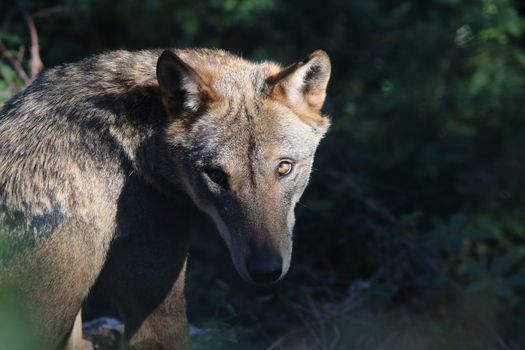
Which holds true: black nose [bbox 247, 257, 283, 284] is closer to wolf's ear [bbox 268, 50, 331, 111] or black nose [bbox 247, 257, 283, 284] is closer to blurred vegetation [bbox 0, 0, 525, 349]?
blurred vegetation [bbox 0, 0, 525, 349]

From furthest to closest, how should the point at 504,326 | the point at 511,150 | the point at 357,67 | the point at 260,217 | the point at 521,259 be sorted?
the point at 357,67 < the point at 511,150 < the point at 521,259 < the point at 504,326 < the point at 260,217

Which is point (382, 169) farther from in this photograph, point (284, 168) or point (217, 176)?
point (217, 176)

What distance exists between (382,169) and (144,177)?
3399 millimetres

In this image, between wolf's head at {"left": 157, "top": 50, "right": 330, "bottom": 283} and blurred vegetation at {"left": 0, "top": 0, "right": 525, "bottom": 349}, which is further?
blurred vegetation at {"left": 0, "top": 0, "right": 525, "bottom": 349}

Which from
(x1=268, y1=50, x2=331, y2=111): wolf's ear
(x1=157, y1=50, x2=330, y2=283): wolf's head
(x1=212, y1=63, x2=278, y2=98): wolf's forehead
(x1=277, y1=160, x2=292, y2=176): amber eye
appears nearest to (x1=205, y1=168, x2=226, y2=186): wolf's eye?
(x1=157, y1=50, x2=330, y2=283): wolf's head

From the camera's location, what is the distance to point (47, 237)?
4.25 m

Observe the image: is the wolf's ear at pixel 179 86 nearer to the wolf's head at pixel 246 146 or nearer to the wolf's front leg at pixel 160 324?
the wolf's head at pixel 246 146

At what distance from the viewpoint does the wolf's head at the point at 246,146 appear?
425cm

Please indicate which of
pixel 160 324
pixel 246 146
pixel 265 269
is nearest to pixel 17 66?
pixel 160 324

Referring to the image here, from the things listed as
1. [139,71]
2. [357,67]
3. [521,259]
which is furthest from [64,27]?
[521,259]

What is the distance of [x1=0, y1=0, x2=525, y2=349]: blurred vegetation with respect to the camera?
6.02 meters

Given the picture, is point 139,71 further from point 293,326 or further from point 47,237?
point 293,326

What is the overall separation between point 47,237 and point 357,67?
4.67m

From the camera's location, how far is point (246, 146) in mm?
4359
